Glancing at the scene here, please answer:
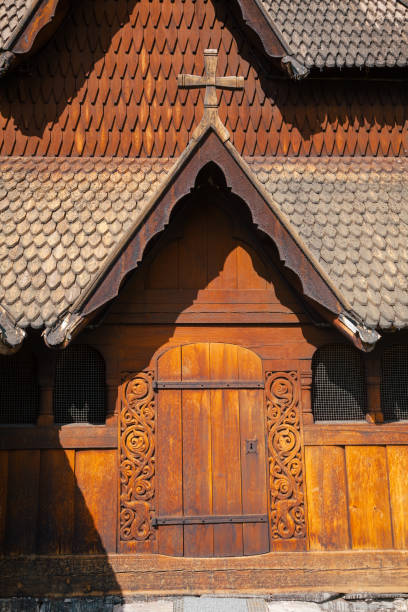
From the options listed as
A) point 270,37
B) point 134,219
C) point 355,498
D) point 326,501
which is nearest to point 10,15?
point 270,37

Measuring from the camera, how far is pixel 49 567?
18.8 ft

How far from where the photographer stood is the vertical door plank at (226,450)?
5.88 meters

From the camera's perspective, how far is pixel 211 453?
6000 millimetres

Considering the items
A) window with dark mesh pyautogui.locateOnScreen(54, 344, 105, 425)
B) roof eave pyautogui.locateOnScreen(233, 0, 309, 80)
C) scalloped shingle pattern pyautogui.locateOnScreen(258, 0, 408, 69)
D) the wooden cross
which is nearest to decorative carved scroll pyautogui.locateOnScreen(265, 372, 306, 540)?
window with dark mesh pyautogui.locateOnScreen(54, 344, 105, 425)

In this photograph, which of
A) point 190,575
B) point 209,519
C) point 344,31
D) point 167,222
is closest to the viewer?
point 167,222

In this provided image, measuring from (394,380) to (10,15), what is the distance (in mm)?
6324

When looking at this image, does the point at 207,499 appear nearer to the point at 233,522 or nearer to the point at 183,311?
the point at 233,522

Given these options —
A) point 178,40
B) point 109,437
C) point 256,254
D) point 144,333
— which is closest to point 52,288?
point 144,333

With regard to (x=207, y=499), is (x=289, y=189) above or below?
above

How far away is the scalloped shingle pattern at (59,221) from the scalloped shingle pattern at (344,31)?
7.47 ft

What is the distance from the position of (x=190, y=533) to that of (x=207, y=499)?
0.36 meters

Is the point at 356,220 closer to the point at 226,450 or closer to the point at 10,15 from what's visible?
the point at 226,450

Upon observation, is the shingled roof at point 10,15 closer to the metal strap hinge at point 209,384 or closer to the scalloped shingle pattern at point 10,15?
the scalloped shingle pattern at point 10,15

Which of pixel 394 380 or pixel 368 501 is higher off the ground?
pixel 394 380
